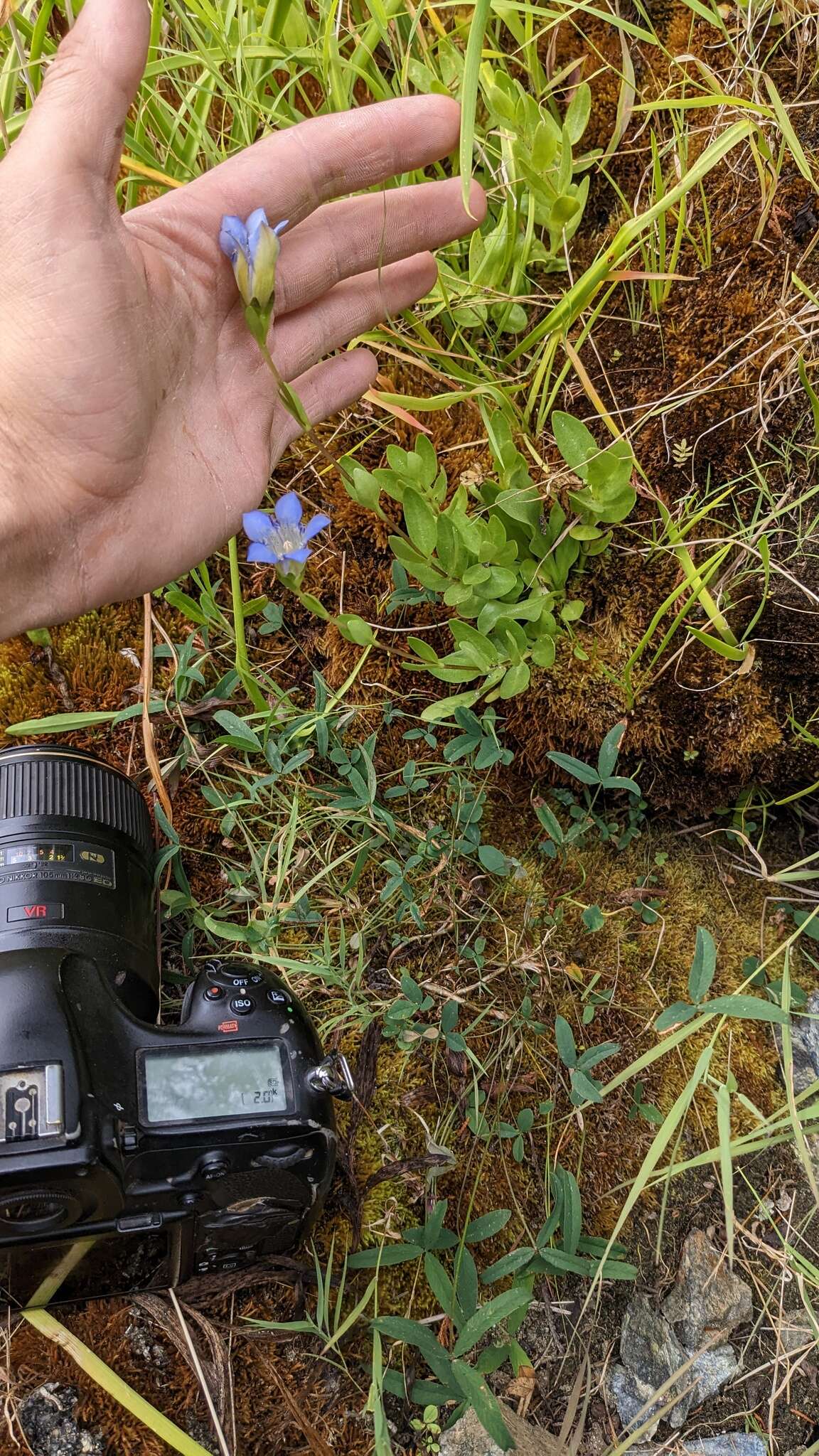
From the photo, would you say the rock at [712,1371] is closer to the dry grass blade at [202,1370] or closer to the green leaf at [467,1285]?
the green leaf at [467,1285]

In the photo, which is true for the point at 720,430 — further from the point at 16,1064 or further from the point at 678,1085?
the point at 16,1064

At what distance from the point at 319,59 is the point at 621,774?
4.03 ft

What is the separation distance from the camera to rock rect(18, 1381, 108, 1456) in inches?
54.2

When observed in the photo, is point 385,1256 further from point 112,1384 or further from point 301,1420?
point 112,1384

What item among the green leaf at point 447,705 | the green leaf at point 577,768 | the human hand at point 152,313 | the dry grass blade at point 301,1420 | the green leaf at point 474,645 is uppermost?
the human hand at point 152,313

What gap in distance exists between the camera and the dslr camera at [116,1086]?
3.75ft

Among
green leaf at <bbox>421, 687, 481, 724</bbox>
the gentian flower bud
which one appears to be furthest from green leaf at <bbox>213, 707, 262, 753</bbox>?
the gentian flower bud

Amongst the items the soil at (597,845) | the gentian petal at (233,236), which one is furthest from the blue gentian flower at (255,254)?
the soil at (597,845)

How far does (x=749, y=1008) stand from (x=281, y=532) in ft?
2.86

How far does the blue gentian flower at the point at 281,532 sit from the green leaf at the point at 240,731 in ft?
1.00

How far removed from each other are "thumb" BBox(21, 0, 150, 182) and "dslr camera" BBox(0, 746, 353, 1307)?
2.44ft

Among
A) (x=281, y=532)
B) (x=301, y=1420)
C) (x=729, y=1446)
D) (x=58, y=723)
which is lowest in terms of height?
(x=729, y=1446)

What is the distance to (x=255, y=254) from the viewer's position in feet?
4.01

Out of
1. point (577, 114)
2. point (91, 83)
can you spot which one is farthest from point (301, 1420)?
point (577, 114)
